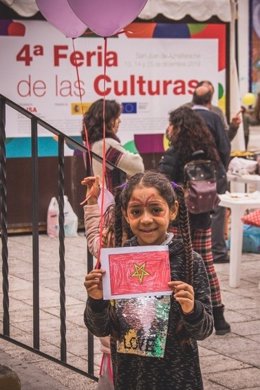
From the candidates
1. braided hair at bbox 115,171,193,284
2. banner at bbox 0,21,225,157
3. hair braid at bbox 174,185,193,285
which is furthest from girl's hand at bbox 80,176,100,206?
banner at bbox 0,21,225,157

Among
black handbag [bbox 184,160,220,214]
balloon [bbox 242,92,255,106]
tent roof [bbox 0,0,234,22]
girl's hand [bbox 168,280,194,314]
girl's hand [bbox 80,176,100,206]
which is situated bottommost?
girl's hand [bbox 168,280,194,314]

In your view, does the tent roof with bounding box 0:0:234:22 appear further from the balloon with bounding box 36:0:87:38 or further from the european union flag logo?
the balloon with bounding box 36:0:87:38

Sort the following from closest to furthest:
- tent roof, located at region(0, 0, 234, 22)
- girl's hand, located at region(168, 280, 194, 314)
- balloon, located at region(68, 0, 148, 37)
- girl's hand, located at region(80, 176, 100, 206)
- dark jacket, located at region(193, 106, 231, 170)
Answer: girl's hand, located at region(168, 280, 194, 314) < balloon, located at region(68, 0, 148, 37) < girl's hand, located at region(80, 176, 100, 206) < dark jacket, located at region(193, 106, 231, 170) < tent roof, located at region(0, 0, 234, 22)

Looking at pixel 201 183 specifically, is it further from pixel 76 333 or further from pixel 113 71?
pixel 113 71

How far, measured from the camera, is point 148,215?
12.4 ft

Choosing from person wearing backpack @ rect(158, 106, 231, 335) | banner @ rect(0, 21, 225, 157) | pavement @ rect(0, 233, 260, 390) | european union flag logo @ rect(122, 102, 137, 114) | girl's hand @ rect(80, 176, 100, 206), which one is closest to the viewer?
girl's hand @ rect(80, 176, 100, 206)

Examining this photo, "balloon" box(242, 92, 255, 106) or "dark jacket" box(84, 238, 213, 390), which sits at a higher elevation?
"balloon" box(242, 92, 255, 106)

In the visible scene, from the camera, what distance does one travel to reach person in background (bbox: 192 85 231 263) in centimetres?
943

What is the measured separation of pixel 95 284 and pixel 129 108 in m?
8.96

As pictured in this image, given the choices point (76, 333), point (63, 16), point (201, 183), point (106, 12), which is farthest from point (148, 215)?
point (201, 183)

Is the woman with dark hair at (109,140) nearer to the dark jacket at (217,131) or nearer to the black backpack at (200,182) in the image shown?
the black backpack at (200,182)

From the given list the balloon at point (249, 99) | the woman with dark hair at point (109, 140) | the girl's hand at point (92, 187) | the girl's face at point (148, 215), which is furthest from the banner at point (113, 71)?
the girl's face at point (148, 215)

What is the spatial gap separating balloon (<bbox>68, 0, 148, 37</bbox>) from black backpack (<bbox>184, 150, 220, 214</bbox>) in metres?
3.00

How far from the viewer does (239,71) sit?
45.0ft
